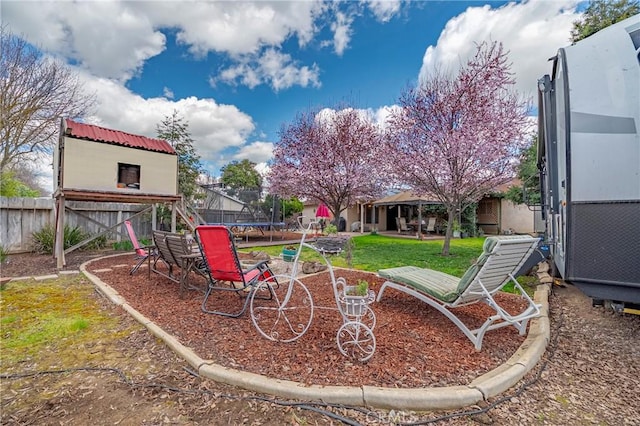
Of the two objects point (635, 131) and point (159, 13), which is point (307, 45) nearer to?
point (159, 13)

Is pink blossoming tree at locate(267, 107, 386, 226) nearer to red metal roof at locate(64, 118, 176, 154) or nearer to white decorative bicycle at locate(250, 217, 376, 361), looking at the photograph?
red metal roof at locate(64, 118, 176, 154)

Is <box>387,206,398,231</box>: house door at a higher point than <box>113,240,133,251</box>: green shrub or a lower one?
higher

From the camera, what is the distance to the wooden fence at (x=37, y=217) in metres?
8.16

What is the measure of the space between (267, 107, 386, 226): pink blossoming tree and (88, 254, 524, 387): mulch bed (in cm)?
853

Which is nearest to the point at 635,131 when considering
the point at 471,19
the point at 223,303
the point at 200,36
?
the point at 223,303

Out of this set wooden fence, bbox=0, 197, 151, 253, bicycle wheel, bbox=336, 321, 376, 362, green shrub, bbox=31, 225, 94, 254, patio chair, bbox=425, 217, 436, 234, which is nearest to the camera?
bicycle wheel, bbox=336, 321, 376, 362

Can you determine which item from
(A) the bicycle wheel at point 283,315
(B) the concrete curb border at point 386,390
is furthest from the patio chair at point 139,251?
(B) the concrete curb border at point 386,390

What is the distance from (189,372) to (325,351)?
1.17m

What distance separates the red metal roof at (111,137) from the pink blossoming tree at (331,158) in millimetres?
5471

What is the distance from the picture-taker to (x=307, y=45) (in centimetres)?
1091

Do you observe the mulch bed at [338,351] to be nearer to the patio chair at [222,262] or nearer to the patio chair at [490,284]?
the patio chair at [490,284]

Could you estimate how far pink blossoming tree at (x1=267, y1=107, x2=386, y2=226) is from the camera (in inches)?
498

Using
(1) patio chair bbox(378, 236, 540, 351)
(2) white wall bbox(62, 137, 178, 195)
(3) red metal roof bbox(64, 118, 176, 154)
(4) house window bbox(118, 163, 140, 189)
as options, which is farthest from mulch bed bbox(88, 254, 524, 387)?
(3) red metal roof bbox(64, 118, 176, 154)

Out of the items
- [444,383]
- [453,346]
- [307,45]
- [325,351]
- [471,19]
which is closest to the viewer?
[444,383]
